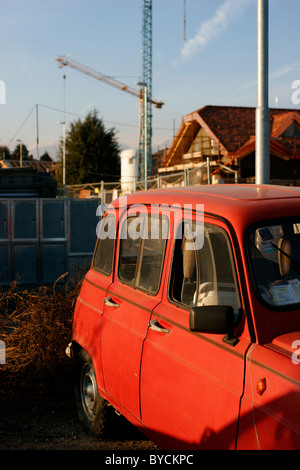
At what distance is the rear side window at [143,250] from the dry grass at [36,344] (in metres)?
1.49

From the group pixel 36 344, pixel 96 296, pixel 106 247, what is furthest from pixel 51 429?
pixel 106 247

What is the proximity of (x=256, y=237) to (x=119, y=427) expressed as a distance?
220cm

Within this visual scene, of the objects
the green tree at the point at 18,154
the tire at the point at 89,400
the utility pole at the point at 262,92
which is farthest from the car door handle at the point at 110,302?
the green tree at the point at 18,154

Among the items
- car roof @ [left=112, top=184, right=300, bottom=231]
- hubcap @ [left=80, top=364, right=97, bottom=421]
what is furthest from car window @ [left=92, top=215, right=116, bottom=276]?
hubcap @ [left=80, top=364, right=97, bottom=421]

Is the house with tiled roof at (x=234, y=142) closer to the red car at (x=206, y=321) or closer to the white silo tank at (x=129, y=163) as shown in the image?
the white silo tank at (x=129, y=163)

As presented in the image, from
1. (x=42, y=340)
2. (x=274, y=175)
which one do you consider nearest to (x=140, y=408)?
(x=42, y=340)

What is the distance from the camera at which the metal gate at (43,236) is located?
11781 millimetres

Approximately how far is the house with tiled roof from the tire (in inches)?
1109

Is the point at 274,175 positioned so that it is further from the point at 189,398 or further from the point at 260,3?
the point at 189,398

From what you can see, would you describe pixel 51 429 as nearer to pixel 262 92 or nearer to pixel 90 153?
pixel 262 92

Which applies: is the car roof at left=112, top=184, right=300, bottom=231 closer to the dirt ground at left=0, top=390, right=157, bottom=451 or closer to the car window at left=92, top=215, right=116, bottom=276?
the car window at left=92, top=215, right=116, bottom=276

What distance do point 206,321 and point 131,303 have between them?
3.92ft

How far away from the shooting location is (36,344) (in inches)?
220

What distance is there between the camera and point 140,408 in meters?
3.32
